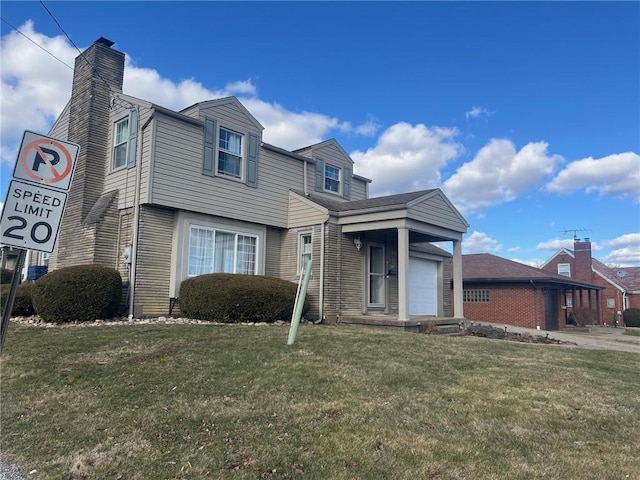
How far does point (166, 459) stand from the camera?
386 centimetres

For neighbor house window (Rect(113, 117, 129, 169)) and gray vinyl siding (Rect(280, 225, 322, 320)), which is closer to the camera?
neighbor house window (Rect(113, 117, 129, 169))

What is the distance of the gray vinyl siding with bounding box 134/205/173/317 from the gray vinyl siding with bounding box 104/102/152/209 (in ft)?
2.44

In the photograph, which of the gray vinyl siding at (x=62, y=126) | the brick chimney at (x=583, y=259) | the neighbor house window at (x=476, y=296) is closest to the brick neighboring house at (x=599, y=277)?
the brick chimney at (x=583, y=259)

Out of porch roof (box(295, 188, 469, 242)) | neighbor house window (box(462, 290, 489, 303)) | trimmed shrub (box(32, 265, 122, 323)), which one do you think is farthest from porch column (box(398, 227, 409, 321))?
neighbor house window (box(462, 290, 489, 303))

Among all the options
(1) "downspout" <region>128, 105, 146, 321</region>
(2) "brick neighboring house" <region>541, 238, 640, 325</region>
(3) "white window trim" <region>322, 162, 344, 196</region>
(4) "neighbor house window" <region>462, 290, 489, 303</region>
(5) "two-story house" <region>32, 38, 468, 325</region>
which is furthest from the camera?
(2) "brick neighboring house" <region>541, 238, 640, 325</region>

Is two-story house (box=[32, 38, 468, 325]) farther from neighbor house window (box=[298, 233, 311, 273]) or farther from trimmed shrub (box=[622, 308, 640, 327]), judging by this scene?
trimmed shrub (box=[622, 308, 640, 327])

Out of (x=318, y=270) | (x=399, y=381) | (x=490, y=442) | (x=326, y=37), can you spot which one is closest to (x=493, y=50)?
(x=326, y=37)

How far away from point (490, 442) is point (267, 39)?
1228 cm

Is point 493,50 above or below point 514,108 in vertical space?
above

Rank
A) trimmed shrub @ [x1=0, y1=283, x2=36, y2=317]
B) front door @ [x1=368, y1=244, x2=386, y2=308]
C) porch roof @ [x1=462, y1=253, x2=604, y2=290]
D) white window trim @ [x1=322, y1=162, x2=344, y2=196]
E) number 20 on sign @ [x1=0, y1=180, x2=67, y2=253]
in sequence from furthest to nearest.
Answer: porch roof @ [x1=462, y1=253, x2=604, y2=290] → white window trim @ [x1=322, y1=162, x2=344, y2=196] → front door @ [x1=368, y1=244, x2=386, y2=308] → trimmed shrub @ [x1=0, y1=283, x2=36, y2=317] → number 20 on sign @ [x1=0, y1=180, x2=67, y2=253]

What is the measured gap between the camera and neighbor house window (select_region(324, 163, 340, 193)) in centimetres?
1702

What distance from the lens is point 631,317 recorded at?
33625 millimetres

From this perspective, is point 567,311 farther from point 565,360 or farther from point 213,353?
point 213,353

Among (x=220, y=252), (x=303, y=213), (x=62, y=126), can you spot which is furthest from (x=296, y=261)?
(x=62, y=126)
